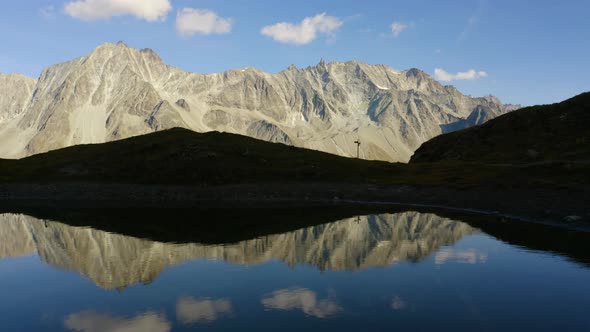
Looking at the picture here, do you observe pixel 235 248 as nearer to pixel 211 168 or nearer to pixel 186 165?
pixel 211 168

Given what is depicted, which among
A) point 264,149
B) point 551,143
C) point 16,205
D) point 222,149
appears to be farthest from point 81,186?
point 551,143

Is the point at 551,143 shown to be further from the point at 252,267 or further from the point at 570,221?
the point at 252,267

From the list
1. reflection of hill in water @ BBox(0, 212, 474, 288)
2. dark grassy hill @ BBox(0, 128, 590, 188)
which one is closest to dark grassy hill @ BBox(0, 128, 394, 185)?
dark grassy hill @ BBox(0, 128, 590, 188)

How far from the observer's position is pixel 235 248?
53656mm

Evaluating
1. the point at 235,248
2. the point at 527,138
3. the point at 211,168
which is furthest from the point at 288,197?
the point at 527,138

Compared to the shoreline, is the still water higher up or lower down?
lower down

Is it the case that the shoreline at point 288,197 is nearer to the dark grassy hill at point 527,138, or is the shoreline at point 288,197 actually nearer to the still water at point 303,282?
the still water at point 303,282

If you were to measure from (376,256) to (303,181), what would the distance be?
65540mm

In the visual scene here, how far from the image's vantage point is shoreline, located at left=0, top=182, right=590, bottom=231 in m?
79.5

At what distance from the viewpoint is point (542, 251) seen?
51406 mm

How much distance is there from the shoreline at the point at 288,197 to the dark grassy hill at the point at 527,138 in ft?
131

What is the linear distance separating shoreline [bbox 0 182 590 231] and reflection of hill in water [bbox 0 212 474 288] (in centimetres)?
1598

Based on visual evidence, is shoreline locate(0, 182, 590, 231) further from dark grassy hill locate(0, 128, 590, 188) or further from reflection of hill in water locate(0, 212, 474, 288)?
reflection of hill in water locate(0, 212, 474, 288)

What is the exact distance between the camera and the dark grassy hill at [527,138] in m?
125
